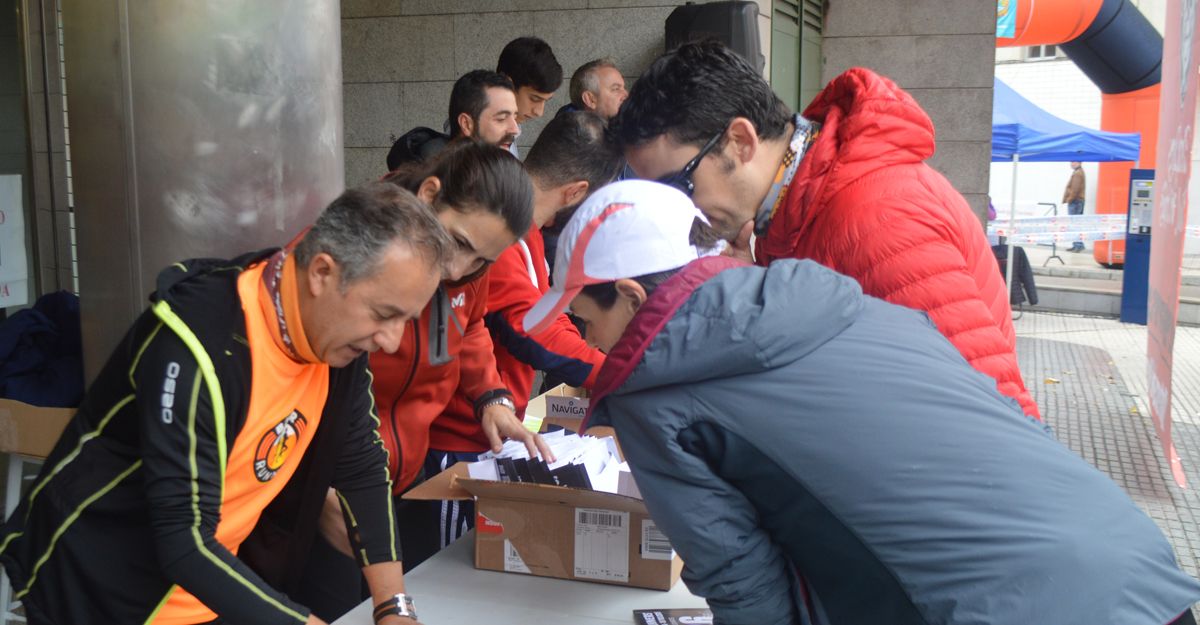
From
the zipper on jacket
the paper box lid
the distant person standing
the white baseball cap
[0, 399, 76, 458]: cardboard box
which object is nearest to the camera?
the white baseball cap

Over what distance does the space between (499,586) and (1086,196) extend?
20.8 m

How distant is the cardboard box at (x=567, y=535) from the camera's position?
1867 millimetres

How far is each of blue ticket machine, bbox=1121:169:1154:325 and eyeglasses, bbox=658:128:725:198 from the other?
1001 centimetres

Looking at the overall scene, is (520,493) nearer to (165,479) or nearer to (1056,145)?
(165,479)

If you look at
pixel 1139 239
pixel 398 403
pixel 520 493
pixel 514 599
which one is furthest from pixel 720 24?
pixel 1139 239

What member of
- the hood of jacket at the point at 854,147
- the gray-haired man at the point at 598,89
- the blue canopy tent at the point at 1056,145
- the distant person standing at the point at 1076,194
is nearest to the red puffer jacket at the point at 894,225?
the hood of jacket at the point at 854,147

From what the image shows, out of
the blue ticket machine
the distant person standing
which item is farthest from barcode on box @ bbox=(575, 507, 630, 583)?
the distant person standing

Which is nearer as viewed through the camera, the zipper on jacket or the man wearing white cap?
the man wearing white cap

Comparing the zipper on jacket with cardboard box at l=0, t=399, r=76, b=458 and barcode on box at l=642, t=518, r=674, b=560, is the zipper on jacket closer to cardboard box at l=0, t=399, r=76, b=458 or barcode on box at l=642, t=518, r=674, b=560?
barcode on box at l=642, t=518, r=674, b=560

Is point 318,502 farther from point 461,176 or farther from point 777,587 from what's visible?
point 777,587

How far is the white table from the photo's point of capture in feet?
5.82

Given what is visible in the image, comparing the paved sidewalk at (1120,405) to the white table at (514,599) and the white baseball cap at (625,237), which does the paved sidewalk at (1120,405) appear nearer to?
the white table at (514,599)

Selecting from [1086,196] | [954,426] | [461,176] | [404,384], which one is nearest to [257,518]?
[404,384]

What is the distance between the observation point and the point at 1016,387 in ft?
5.35
